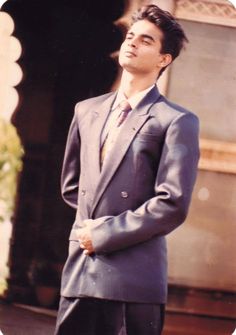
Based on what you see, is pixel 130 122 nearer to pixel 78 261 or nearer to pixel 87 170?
pixel 87 170

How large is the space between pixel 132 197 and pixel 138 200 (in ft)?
→ 0.05

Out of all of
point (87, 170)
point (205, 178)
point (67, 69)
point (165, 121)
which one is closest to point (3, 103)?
point (67, 69)

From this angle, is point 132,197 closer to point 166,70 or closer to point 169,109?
point 169,109

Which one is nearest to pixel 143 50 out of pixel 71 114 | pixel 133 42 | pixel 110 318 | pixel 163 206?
pixel 133 42

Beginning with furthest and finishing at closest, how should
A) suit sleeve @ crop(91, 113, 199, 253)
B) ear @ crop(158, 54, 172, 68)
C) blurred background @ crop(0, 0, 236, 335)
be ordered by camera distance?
1. blurred background @ crop(0, 0, 236, 335)
2. ear @ crop(158, 54, 172, 68)
3. suit sleeve @ crop(91, 113, 199, 253)

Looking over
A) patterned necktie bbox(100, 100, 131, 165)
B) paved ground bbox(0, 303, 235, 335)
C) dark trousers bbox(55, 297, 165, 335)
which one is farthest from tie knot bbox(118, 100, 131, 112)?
paved ground bbox(0, 303, 235, 335)

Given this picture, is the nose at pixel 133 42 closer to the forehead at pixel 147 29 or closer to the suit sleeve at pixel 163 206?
the forehead at pixel 147 29

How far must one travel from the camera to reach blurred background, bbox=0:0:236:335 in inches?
64.2

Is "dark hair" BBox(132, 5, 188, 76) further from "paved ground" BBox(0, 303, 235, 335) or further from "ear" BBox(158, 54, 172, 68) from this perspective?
"paved ground" BBox(0, 303, 235, 335)

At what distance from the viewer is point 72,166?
1.60 m

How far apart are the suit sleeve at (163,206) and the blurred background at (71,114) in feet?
0.65

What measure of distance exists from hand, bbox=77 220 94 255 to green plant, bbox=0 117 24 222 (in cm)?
27

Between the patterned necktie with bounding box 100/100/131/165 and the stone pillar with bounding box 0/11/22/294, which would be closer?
the patterned necktie with bounding box 100/100/131/165

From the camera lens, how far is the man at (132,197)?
144 centimetres
